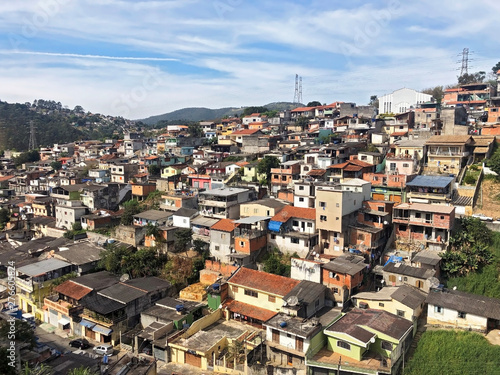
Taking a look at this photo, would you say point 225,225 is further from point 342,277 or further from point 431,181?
point 431,181

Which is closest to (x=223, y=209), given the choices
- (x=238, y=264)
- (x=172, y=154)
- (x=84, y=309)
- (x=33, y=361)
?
(x=238, y=264)

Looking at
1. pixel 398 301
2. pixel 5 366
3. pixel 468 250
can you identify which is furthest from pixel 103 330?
pixel 468 250

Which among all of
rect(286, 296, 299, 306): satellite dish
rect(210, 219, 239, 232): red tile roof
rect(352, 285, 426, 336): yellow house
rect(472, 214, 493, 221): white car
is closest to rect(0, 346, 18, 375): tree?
rect(286, 296, 299, 306): satellite dish

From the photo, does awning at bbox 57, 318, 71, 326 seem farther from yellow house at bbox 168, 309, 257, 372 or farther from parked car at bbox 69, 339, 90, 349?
yellow house at bbox 168, 309, 257, 372

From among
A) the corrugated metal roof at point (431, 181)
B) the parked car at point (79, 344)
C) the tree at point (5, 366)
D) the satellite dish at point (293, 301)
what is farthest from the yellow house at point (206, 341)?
the corrugated metal roof at point (431, 181)

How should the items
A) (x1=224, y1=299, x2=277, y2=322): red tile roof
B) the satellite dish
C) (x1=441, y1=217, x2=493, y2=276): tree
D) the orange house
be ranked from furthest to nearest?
(x1=441, y1=217, x2=493, y2=276): tree < (x1=224, y1=299, x2=277, y2=322): red tile roof < the orange house < the satellite dish

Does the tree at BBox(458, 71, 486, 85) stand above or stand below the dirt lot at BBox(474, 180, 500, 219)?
above

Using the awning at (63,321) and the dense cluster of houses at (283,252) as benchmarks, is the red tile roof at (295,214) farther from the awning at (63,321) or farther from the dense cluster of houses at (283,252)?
the awning at (63,321)
